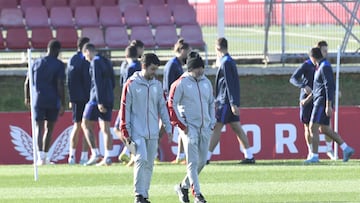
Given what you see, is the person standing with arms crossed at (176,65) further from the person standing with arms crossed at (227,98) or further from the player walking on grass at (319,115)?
the player walking on grass at (319,115)

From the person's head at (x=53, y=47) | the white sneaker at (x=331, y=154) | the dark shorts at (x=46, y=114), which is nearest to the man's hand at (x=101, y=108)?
the dark shorts at (x=46, y=114)

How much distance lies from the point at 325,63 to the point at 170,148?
3.66 meters

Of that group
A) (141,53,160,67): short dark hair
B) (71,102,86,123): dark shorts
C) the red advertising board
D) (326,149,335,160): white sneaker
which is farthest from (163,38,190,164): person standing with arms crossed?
(141,53,160,67): short dark hair

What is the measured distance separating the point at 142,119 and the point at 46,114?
667 cm


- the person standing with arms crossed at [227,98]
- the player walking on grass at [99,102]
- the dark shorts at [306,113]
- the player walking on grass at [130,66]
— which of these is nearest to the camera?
the player walking on grass at [130,66]

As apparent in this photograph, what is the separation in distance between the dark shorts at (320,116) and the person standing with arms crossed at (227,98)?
48.2 inches

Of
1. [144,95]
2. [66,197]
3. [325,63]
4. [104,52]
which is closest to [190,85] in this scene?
[144,95]

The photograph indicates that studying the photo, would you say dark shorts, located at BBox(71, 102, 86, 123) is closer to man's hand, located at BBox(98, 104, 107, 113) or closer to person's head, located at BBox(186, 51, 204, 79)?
man's hand, located at BBox(98, 104, 107, 113)

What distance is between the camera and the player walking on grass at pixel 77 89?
20.6 metres

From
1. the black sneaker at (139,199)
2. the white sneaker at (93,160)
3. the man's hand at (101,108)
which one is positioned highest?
the man's hand at (101,108)

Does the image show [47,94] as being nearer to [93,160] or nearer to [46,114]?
[46,114]

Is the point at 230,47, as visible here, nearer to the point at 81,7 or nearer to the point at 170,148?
the point at 81,7

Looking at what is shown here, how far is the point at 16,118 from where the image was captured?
21.8 m

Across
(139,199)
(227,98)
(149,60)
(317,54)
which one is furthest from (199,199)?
(317,54)
